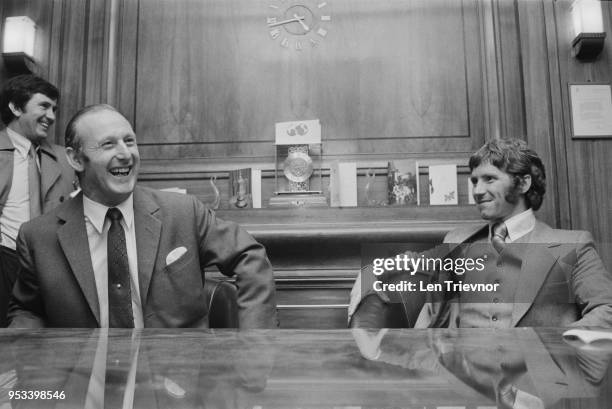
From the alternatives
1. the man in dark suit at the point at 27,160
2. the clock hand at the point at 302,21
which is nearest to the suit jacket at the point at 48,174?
the man in dark suit at the point at 27,160

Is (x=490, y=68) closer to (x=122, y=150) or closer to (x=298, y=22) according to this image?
(x=298, y=22)

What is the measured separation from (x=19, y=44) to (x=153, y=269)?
6.70 feet

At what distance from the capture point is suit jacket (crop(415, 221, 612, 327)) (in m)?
2.03

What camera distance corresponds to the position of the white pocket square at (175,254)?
1886mm

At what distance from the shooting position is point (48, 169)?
2.87 m

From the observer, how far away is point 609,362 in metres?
0.67

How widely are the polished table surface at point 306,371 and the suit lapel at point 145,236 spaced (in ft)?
3.10

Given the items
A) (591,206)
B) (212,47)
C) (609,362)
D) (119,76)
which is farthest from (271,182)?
(609,362)

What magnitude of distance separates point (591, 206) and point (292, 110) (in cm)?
161

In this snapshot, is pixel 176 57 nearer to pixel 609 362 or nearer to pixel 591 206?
pixel 591 206

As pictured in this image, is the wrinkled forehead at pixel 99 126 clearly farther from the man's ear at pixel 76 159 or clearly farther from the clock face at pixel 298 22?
the clock face at pixel 298 22

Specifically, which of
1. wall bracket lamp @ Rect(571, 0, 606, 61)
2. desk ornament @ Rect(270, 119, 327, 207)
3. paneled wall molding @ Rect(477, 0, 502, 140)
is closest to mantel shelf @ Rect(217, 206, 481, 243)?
desk ornament @ Rect(270, 119, 327, 207)

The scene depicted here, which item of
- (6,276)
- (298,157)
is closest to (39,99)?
(6,276)

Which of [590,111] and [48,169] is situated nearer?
[48,169]
